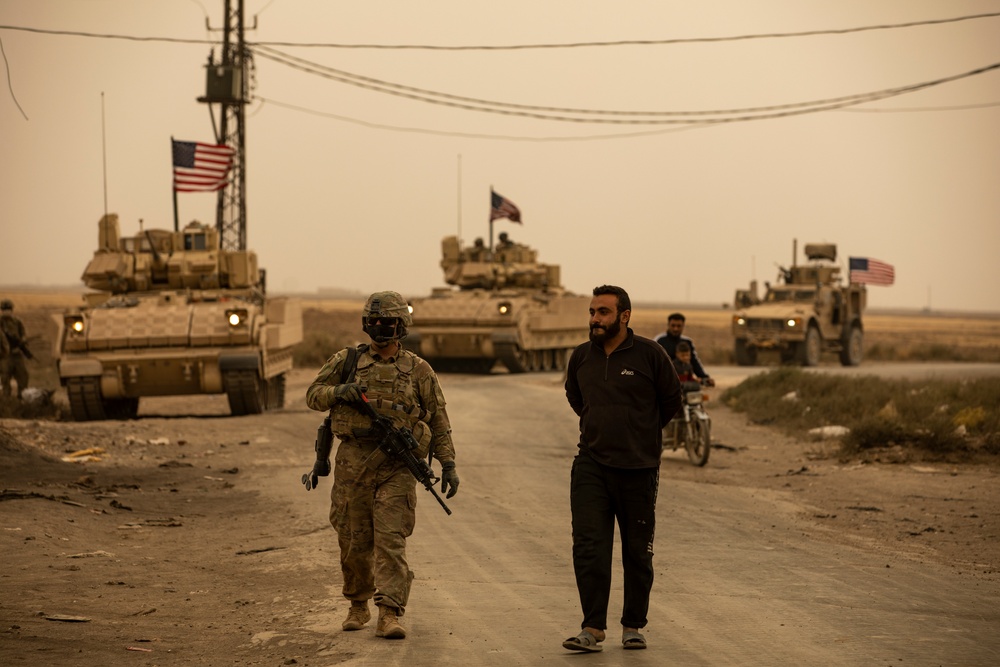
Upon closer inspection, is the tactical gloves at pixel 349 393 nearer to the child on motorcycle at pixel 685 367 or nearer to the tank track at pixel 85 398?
the child on motorcycle at pixel 685 367

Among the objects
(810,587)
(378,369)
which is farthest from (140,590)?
(810,587)

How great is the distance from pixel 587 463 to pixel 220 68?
28.6 meters

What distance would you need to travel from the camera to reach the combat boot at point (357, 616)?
7.32m

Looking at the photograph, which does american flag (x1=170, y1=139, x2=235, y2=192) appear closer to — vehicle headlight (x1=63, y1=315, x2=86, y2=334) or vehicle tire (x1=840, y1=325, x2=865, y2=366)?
vehicle headlight (x1=63, y1=315, x2=86, y2=334)

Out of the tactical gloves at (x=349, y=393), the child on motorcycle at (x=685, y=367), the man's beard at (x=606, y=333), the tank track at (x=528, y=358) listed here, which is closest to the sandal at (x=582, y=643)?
the man's beard at (x=606, y=333)

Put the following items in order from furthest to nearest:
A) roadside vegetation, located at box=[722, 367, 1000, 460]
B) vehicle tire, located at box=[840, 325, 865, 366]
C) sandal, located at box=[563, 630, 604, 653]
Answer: vehicle tire, located at box=[840, 325, 865, 366] < roadside vegetation, located at box=[722, 367, 1000, 460] < sandal, located at box=[563, 630, 604, 653]

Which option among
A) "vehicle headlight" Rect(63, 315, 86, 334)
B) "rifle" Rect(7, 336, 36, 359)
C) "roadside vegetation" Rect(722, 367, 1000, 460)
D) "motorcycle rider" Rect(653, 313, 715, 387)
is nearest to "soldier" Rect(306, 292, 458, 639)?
"motorcycle rider" Rect(653, 313, 715, 387)

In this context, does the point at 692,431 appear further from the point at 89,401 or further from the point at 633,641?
the point at 89,401

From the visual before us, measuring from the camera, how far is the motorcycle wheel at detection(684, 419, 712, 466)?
15.5 metres

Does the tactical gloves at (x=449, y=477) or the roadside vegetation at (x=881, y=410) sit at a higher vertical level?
the tactical gloves at (x=449, y=477)

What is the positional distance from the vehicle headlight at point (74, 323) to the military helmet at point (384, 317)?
13980 mm

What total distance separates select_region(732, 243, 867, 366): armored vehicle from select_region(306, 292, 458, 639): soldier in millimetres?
28091

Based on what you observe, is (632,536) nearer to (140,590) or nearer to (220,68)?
(140,590)

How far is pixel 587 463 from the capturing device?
707 centimetres
